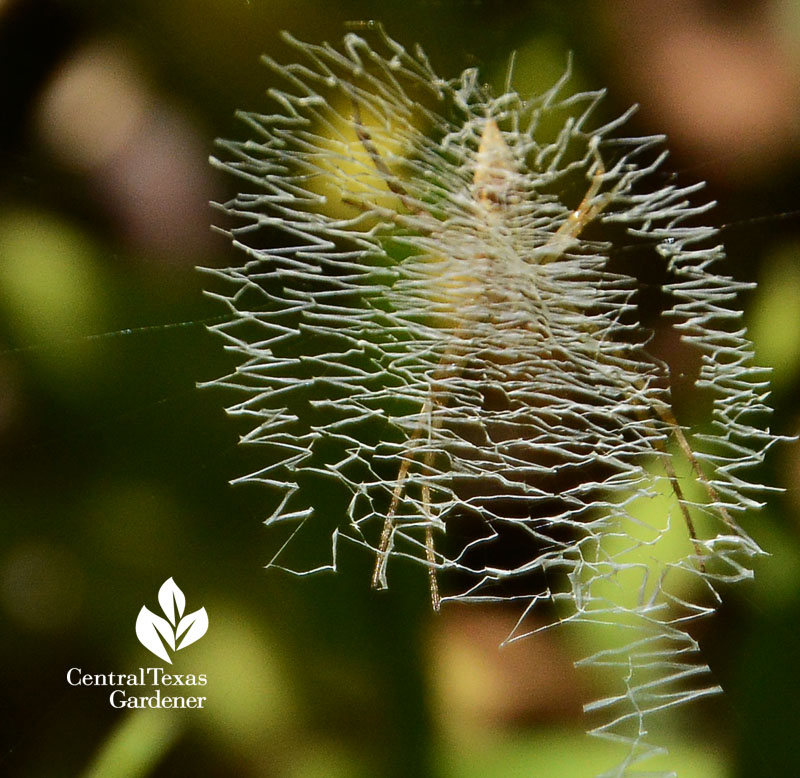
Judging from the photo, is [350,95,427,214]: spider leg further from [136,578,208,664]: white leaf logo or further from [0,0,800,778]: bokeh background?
[136,578,208,664]: white leaf logo

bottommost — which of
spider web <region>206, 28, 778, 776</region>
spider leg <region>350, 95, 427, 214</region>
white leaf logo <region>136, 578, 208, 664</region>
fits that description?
white leaf logo <region>136, 578, 208, 664</region>

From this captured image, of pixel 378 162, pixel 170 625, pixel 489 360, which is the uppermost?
pixel 378 162

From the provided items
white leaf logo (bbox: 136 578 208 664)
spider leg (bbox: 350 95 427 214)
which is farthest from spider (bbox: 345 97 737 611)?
white leaf logo (bbox: 136 578 208 664)

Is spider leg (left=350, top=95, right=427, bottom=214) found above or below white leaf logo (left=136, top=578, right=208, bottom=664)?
above

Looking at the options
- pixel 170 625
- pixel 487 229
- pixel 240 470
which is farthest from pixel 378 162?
pixel 170 625

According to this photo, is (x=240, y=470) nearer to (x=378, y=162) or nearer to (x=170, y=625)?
(x=170, y=625)

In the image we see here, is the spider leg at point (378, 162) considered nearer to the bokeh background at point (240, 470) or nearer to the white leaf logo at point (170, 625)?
the bokeh background at point (240, 470)

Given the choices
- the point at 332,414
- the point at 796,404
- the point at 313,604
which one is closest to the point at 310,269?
the point at 332,414
